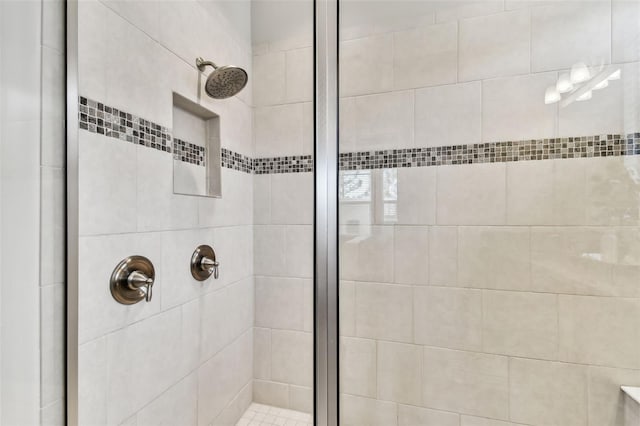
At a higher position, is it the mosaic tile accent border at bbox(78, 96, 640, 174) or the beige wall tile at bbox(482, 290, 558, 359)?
the mosaic tile accent border at bbox(78, 96, 640, 174)

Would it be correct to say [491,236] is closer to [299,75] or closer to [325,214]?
[325,214]

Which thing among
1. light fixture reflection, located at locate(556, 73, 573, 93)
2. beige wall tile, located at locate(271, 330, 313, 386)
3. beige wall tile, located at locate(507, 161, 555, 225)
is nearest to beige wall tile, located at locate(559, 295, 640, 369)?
beige wall tile, located at locate(507, 161, 555, 225)

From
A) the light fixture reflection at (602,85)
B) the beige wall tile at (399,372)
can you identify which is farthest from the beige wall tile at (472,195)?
the beige wall tile at (399,372)

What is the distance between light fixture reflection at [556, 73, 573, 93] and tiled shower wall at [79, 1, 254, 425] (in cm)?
91

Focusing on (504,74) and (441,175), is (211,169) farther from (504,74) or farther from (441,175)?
(504,74)

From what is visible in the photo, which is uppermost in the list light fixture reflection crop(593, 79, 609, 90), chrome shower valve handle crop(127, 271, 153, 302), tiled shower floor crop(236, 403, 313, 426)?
light fixture reflection crop(593, 79, 609, 90)

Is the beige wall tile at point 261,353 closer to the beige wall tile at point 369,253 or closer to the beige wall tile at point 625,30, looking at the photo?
the beige wall tile at point 369,253

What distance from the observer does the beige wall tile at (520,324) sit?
81 cm

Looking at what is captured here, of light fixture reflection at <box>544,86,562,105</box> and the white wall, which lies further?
light fixture reflection at <box>544,86,562,105</box>

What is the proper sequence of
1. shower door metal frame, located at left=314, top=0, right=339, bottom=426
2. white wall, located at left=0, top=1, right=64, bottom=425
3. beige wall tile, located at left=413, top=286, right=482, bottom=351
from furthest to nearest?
beige wall tile, located at left=413, top=286, right=482, bottom=351
shower door metal frame, located at left=314, top=0, right=339, bottom=426
white wall, located at left=0, top=1, right=64, bottom=425

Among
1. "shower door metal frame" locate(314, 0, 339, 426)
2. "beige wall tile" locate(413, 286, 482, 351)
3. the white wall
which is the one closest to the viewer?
the white wall

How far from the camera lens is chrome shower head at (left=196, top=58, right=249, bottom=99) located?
0.83m

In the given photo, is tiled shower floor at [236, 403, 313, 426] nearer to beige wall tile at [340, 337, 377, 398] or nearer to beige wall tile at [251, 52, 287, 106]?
beige wall tile at [340, 337, 377, 398]

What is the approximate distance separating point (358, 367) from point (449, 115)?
0.84 metres
